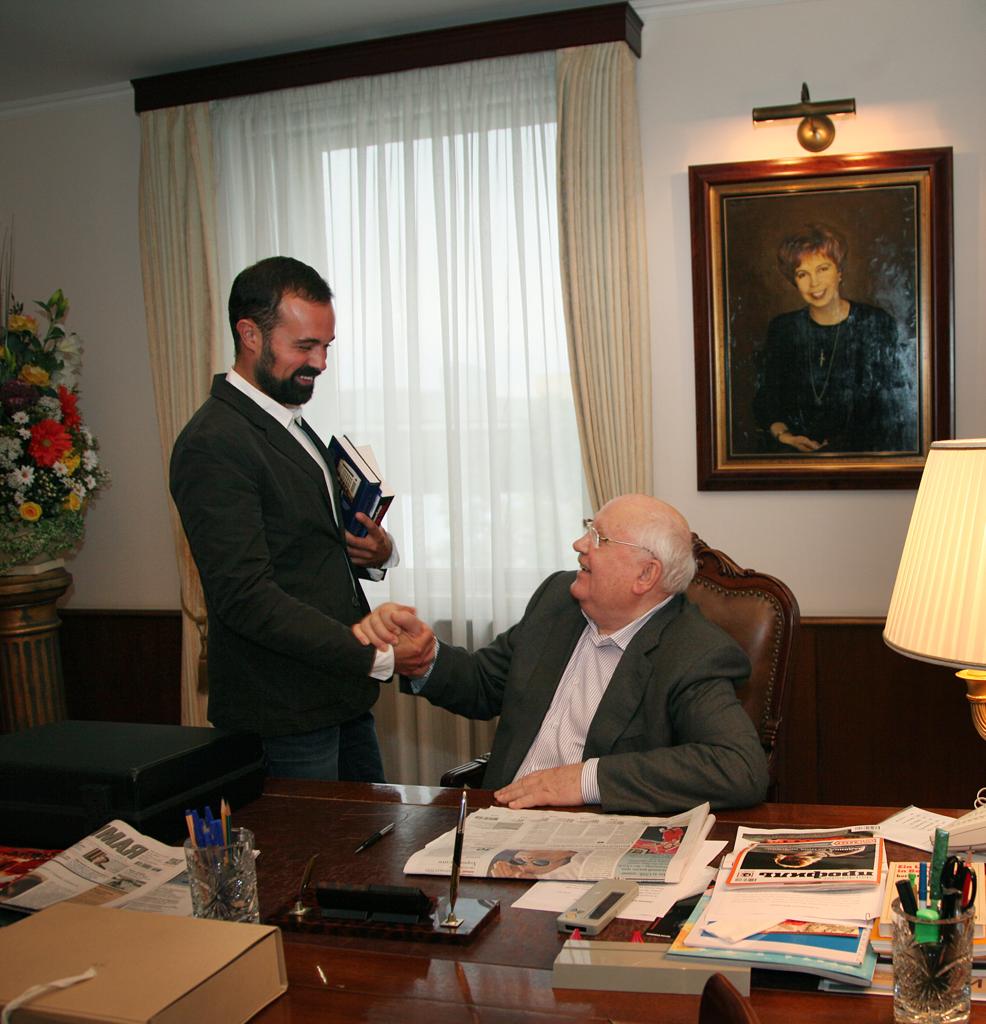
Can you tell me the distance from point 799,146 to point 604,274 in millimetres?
780

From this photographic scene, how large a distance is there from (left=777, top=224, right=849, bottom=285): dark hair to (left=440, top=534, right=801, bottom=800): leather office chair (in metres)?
1.48

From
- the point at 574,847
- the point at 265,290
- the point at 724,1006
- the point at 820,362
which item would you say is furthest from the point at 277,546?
the point at 820,362

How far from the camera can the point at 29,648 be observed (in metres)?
4.30

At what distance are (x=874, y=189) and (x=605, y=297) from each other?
0.96 meters

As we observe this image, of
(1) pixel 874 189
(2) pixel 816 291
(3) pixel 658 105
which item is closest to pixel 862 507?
(2) pixel 816 291

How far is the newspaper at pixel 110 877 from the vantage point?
67.2 inches

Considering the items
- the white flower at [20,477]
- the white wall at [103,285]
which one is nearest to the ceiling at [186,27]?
the white wall at [103,285]

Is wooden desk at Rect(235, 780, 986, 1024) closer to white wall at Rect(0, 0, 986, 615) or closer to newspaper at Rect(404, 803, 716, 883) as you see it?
newspaper at Rect(404, 803, 716, 883)

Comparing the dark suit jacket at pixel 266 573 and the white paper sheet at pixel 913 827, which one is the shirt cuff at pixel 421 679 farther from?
the white paper sheet at pixel 913 827

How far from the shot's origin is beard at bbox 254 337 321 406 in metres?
2.69

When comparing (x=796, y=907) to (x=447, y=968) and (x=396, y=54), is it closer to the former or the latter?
(x=447, y=968)

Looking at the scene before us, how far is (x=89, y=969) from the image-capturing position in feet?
4.24

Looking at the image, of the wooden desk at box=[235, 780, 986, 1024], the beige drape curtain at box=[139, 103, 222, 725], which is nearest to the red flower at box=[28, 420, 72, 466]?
the beige drape curtain at box=[139, 103, 222, 725]

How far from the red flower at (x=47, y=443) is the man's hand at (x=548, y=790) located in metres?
2.56
